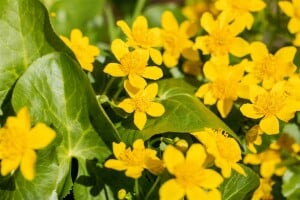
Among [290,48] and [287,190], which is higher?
[290,48]

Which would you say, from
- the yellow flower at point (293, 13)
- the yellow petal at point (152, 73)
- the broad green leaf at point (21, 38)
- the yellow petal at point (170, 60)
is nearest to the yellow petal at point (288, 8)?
the yellow flower at point (293, 13)

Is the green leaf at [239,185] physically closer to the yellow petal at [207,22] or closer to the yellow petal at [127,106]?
the yellow petal at [127,106]

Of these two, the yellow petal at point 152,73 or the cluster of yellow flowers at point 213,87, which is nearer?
the cluster of yellow flowers at point 213,87

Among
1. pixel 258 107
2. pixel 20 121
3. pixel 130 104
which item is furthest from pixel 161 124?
pixel 20 121

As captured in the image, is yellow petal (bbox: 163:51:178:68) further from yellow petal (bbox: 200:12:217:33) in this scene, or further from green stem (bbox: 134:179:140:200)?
green stem (bbox: 134:179:140:200)

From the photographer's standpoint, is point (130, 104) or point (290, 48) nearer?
point (130, 104)

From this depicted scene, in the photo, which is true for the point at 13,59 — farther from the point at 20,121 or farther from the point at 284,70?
the point at 284,70

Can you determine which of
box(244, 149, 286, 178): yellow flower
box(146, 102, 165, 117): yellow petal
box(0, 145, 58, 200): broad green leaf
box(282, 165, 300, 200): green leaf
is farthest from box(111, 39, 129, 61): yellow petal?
box(282, 165, 300, 200): green leaf
